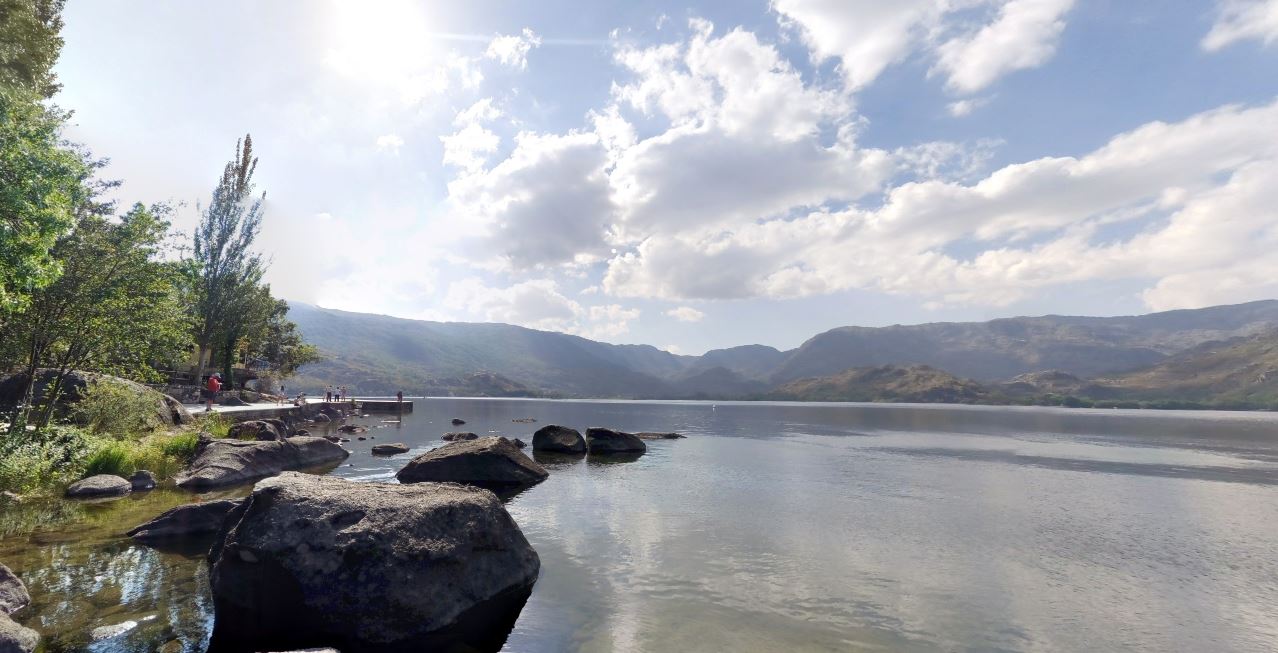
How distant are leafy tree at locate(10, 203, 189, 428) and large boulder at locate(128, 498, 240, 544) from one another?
1121cm

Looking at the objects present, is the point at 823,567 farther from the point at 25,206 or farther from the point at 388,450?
the point at 388,450

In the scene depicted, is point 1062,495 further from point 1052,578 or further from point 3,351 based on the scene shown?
point 3,351

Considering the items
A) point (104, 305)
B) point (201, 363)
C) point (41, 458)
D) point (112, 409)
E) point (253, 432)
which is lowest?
point (253, 432)

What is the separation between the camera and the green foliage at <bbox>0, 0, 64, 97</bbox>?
2567 centimetres

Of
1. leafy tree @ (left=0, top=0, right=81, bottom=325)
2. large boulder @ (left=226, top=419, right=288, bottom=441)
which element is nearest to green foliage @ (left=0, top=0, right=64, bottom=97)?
leafy tree @ (left=0, top=0, right=81, bottom=325)

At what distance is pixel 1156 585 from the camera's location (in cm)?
1788

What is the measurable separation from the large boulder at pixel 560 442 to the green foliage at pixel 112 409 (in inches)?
1263

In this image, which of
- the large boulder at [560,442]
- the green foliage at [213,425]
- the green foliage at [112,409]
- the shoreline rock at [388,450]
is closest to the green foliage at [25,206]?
the green foliage at [112,409]

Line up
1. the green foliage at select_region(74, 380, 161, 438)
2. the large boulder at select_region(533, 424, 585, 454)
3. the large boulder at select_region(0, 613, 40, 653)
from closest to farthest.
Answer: the large boulder at select_region(0, 613, 40, 653) < the green foliage at select_region(74, 380, 161, 438) < the large boulder at select_region(533, 424, 585, 454)

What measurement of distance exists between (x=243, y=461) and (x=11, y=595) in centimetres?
2098

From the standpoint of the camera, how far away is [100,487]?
23938 millimetres

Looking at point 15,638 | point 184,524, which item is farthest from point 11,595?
point 184,524

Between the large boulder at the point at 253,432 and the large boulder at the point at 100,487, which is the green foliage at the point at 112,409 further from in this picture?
the large boulder at the point at 253,432

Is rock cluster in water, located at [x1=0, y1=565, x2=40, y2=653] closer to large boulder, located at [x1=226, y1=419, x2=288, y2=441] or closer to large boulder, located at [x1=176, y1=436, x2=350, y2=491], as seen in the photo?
large boulder, located at [x1=176, y1=436, x2=350, y2=491]
